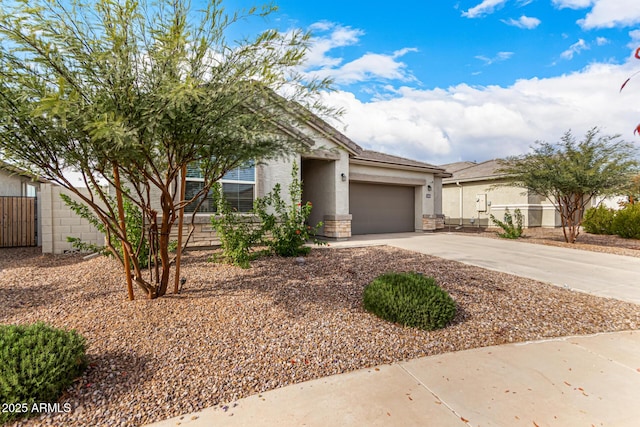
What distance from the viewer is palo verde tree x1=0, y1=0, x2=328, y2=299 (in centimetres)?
265

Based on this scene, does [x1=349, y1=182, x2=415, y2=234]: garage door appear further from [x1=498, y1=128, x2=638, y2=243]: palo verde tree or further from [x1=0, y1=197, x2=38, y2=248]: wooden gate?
[x1=0, y1=197, x2=38, y2=248]: wooden gate

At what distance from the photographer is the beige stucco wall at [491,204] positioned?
16.6 metres

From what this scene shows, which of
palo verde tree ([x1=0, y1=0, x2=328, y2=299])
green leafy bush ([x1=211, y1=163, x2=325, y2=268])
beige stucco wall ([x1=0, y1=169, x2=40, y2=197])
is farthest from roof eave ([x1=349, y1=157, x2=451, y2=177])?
beige stucco wall ([x1=0, y1=169, x2=40, y2=197])

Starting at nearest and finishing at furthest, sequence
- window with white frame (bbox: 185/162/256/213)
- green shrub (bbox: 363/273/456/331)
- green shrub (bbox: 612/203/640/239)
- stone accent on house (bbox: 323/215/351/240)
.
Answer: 1. green shrub (bbox: 363/273/456/331)
2. window with white frame (bbox: 185/162/256/213)
3. stone accent on house (bbox: 323/215/351/240)
4. green shrub (bbox: 612/203/640/239)

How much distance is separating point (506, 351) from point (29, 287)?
6.99 meters

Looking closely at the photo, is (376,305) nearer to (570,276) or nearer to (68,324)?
(68,324)

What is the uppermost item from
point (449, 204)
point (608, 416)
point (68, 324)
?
point (449, 204)

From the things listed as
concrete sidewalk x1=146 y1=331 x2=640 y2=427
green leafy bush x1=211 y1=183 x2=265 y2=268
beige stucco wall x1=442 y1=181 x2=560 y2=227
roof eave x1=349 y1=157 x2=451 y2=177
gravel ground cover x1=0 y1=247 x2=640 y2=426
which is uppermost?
roof eave x1=349 y1=157 x2=451 y2=177

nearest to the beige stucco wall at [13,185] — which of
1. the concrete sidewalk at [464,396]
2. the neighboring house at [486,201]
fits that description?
the concrete sidewalk at [464,396]

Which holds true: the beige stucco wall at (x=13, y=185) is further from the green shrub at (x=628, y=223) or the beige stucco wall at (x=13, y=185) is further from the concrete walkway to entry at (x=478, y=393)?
the green shrub at (x=628, y=223)

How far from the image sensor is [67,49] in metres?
2.75

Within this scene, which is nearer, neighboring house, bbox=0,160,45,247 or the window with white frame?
the window with white frame

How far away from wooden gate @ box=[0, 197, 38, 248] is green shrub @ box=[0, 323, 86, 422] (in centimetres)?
973

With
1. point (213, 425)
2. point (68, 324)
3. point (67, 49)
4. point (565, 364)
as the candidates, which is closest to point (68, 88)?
point (67, 49)
